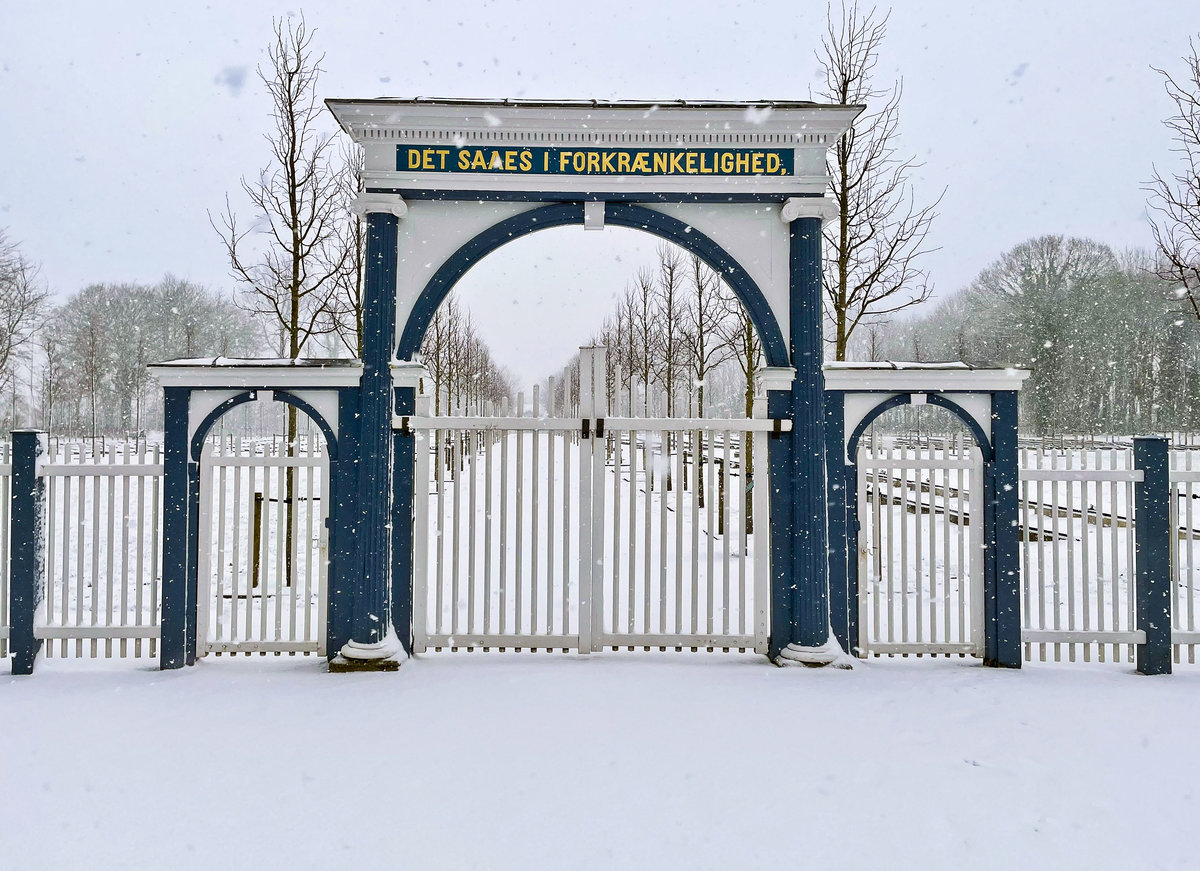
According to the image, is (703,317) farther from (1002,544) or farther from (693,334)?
(1002,544)

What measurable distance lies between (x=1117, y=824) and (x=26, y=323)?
118 ft

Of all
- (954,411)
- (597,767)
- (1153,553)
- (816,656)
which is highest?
(954,411)

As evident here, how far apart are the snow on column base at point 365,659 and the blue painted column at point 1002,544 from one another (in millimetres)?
4949

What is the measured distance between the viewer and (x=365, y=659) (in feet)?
16.4

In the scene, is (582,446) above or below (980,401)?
below

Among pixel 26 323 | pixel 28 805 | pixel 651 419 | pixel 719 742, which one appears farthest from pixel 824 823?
pixel 26 323

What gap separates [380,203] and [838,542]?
479 centimetres

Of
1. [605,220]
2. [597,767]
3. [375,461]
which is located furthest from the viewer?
[605,220]

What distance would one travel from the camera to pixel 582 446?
17.5 ft

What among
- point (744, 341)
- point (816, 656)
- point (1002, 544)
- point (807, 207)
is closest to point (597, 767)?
point (816, 656)

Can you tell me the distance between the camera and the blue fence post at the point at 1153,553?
510 centimetres

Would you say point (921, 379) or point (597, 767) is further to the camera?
point (921, 379)

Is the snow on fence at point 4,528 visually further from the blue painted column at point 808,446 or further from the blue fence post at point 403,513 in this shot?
the blue painted column at point 808,446

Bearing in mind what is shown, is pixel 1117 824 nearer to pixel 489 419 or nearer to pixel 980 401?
pixel 980 401
